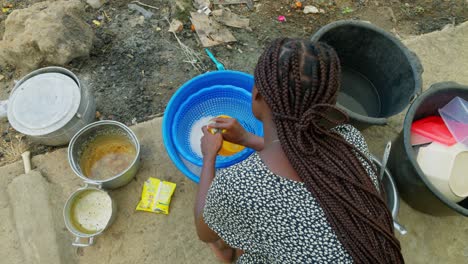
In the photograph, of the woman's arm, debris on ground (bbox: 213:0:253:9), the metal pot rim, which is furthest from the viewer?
debris on ground (bbox: 213:0:253:9)

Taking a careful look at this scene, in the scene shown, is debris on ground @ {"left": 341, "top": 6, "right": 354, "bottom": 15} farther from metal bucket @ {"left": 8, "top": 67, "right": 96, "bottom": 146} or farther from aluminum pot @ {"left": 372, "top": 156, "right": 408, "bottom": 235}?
metal bucket @ {"left": 8, "top": 67, "right": 96, "bottom": 146}

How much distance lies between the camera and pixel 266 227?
130cm

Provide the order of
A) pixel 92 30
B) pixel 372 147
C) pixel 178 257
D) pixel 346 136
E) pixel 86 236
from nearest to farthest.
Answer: pixel 346 136 < pixel 86 236 < pixel 178 257 < pixel 372 147 < pixel 92 30

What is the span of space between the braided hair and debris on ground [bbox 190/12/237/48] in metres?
1.83

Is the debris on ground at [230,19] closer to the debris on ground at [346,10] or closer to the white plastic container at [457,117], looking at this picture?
the debris on ground at [346,10]

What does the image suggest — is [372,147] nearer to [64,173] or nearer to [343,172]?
[343,172]

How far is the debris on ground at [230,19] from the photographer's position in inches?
125

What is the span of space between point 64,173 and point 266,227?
5.45ft

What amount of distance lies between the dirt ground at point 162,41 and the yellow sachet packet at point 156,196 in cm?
64

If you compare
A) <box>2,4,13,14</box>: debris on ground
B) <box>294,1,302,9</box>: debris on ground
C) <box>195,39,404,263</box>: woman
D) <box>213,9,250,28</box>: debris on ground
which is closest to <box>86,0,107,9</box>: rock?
<box>2,4,13,14</box>: debris on ground

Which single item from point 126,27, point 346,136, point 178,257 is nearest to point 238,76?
point 346,136

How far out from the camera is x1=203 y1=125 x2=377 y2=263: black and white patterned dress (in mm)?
1228

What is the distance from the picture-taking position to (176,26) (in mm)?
3100

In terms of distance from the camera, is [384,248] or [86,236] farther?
[86,236]
